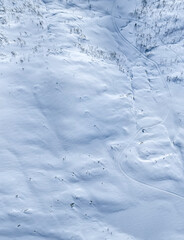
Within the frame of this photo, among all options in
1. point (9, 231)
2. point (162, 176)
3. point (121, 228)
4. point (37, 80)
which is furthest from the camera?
point (37, 80)

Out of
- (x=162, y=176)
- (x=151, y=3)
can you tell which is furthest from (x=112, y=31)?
(x=162, y=176)

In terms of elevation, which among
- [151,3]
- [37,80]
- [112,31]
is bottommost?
[37,80]

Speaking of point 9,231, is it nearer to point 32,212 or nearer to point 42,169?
point 32,212

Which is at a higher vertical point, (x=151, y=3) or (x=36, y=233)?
(x=151, y=3)

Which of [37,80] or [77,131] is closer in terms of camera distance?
[77,131]

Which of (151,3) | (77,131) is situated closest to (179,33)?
(151,3)

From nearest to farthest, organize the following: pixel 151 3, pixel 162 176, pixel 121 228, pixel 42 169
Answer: pixel 121 228, pixel 42 169, pixel 162 176, pixel 151 3
